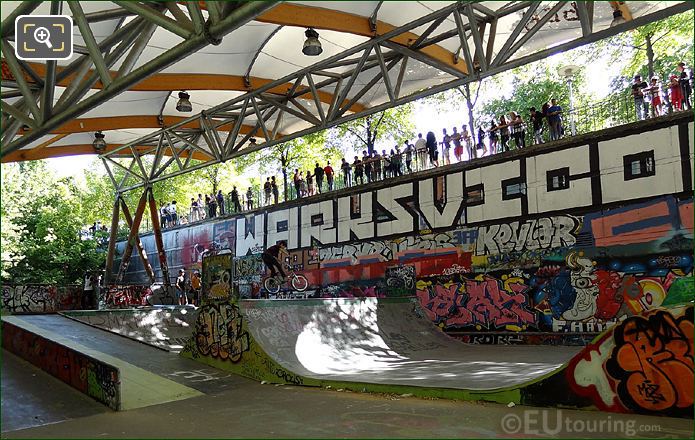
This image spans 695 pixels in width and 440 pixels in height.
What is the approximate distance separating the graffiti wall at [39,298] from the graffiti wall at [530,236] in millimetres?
8914

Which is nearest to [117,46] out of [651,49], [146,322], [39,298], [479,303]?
[146,322]

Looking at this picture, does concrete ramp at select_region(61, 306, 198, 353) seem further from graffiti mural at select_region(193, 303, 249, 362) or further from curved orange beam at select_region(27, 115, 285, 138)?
curved orange beam at select_region(27, 115, 285, 138)

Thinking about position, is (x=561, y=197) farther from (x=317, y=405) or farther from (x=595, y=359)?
(x=317, y=405)

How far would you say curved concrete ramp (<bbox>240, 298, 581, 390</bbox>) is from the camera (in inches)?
344

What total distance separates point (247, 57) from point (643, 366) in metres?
11.5

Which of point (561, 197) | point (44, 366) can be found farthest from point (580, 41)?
point (44, 366)

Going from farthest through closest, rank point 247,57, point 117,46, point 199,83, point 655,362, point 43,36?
point 199,83 < point 247,57 < point 117,46 < point 43,36 < point 655,362

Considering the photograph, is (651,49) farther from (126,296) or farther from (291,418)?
(126,296)

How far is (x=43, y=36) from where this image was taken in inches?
291

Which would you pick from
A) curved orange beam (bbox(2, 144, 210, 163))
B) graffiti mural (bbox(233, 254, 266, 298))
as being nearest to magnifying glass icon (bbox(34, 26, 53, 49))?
curved orange beam (bbox(2, 144, 210, 163))

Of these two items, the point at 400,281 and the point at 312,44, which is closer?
the point at 312,44

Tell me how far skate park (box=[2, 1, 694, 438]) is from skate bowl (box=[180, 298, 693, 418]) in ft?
0.10

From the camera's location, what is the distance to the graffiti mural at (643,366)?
5.80 metres

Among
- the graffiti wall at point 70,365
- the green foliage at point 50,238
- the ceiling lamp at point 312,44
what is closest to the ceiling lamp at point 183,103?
the ceiling lamp at point 312,44
